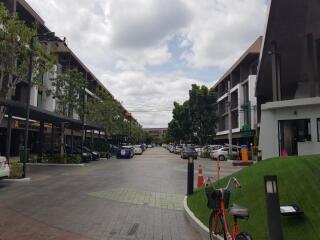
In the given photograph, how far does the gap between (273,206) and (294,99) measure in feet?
63.9

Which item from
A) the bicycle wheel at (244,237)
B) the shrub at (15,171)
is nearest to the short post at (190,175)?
the bicycle wheel at (244,237)

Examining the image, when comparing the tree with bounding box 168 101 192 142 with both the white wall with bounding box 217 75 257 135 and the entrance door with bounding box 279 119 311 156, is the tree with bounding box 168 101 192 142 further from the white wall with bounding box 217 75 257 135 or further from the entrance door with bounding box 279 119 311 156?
the entrance door with bounding box 279 119 311 156

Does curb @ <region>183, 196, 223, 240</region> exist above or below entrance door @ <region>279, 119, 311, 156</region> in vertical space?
below

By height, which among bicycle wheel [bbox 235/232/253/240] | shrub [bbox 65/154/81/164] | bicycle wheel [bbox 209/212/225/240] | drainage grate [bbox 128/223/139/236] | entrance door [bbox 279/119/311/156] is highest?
entrance door [bbox 279/119/311/156]

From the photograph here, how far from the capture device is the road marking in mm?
12480

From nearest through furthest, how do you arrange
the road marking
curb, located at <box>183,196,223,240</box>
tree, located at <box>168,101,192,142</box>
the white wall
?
curb, located at <box>183,196,223,240</box> < the road marking < the white wall < tree, located at <box>168,101,192,142</box>

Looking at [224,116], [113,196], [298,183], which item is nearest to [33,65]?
[113,196]

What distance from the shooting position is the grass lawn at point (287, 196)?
657 centimetres

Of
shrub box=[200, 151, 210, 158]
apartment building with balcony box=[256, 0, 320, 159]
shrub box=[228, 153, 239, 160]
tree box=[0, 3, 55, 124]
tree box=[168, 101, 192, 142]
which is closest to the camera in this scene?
tree box=[0, 3, 55, 124]

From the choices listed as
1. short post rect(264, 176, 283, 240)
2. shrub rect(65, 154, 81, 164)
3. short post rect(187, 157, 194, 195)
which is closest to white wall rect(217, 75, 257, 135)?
shrub rect(65, 154, 81, 164)

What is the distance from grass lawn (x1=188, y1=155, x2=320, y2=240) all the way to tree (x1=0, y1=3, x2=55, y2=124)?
13.6 m

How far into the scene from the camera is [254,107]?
58094mm

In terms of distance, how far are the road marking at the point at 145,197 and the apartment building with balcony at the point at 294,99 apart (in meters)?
8.68

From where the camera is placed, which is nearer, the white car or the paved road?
the paved road
